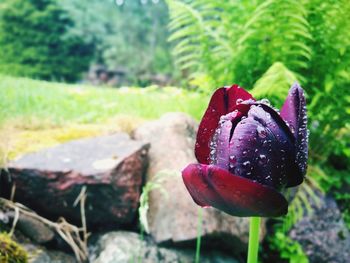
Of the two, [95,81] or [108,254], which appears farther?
[95,81]

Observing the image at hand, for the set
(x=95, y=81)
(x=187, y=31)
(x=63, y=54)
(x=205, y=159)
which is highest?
(x=187, y=31)

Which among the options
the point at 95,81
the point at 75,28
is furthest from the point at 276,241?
the point at 75,28

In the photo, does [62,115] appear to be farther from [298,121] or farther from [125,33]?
[125,33]

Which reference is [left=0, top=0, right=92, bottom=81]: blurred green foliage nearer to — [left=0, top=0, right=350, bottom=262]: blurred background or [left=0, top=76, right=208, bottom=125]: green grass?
[left=0, top=76, right=208, bottom=125]: green grass

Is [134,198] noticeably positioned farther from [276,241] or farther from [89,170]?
[276,241]

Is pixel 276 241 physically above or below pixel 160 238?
below

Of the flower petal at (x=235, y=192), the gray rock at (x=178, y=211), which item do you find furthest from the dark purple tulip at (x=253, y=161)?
the gray rock at (x=178, y=211)

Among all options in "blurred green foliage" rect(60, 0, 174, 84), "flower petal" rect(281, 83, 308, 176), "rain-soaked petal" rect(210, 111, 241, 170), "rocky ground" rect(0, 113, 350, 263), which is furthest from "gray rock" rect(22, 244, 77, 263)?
"blurred green foliage" rect(60, 0, 174, 84)

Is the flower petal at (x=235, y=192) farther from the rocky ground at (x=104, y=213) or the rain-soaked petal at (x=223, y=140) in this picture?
the rocky ground at (x=104, y=213)

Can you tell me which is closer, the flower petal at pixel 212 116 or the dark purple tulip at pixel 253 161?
the dark purple tulip at pixel 253 161
